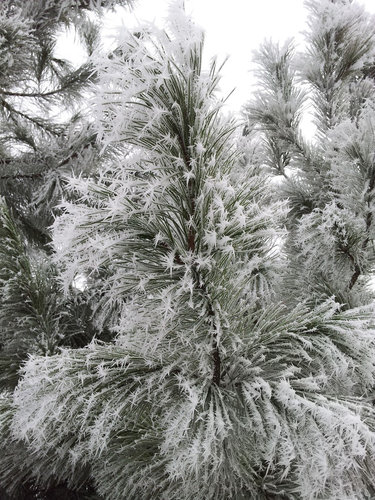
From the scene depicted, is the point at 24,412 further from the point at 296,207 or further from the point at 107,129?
the point at 296,207

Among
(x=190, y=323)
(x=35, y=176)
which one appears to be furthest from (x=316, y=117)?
(x=35, y=176)

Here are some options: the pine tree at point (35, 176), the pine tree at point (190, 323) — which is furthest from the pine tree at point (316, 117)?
the pine tree at point (35, 176)

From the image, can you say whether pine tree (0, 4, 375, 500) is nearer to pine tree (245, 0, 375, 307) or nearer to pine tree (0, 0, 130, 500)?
pine tree (0, 0, 130, 500)

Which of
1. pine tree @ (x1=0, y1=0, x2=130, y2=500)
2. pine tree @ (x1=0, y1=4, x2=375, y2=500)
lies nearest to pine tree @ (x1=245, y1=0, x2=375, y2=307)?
pine tree @ (x1=0, y1=4, x2=375, y2=500)

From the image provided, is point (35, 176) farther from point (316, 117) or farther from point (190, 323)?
point (190, 323)

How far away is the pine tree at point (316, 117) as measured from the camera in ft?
4.70

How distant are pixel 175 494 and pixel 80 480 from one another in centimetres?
70

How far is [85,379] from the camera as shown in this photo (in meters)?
0.93

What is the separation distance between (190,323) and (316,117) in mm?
1135

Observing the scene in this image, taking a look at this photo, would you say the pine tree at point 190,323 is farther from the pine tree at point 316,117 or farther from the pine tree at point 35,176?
the pine tree at point 316,117

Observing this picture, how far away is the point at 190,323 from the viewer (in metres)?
0.89

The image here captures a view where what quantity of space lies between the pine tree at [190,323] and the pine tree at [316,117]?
48cm

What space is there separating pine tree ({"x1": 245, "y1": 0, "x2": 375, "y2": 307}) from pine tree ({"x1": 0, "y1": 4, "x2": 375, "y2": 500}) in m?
0.48

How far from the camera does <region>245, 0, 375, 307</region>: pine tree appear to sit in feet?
4.70
